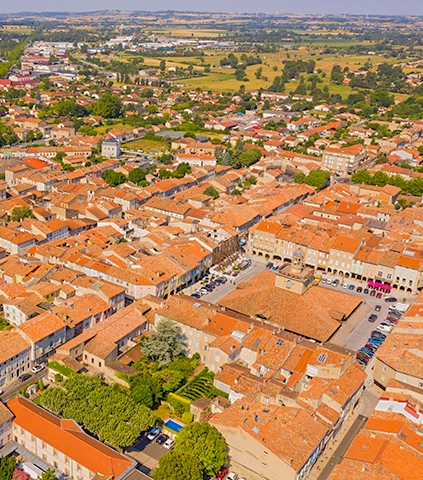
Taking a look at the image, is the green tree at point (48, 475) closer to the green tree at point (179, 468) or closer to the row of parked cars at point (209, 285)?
the green tree at point (179, 468)

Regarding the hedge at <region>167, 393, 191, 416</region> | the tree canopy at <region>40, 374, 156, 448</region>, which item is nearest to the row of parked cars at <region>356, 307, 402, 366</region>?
the hedge at <region>167, 393, 191, 416</region>

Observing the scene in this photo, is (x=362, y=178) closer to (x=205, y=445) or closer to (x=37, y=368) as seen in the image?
(x=37, y=368)

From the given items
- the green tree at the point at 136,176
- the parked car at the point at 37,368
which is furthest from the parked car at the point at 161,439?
the green tree at the point at 136,176

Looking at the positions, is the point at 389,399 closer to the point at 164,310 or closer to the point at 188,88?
the point at 164,310

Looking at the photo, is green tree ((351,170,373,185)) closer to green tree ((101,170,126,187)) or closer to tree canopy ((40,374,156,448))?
green tree ((101,170,126,187))

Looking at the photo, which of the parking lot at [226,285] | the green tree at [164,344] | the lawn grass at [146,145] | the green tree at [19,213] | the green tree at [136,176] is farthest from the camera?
the lawn grass at [146,145]

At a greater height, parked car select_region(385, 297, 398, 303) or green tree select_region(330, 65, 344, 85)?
green tree select_region(330, 65, 344, 85)

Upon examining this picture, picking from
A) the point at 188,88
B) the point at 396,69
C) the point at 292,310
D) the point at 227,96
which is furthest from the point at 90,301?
the point at 396,69
